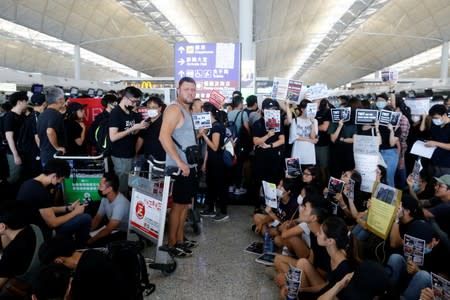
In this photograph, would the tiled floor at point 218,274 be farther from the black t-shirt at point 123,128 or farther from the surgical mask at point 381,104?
the surgical mask at point 381,104

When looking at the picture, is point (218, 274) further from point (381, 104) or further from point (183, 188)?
point (381, 104)

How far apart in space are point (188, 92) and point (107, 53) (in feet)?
87.6

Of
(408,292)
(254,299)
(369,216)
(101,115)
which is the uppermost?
(101,115)

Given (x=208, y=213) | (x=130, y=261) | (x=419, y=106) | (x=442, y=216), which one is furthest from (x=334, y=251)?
(x=419, y=106)

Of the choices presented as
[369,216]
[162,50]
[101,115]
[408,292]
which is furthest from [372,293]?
[162,50]

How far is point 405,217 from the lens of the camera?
116 inches

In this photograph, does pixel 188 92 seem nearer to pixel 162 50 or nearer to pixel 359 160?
pixel 359 160

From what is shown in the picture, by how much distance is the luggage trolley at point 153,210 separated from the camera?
3.27m

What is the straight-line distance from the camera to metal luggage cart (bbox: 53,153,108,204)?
4273 mm

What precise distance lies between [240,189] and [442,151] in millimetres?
2973

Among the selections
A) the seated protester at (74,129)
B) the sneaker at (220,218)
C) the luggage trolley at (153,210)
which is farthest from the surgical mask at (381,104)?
the seated protester at (74,129)

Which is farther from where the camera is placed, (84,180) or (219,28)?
(219,28)

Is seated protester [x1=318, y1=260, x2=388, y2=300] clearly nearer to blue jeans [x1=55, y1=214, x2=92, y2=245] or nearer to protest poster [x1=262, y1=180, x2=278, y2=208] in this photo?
protest poster [x1=262, y1=180, x2=278, y2=208]

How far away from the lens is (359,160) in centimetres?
414
